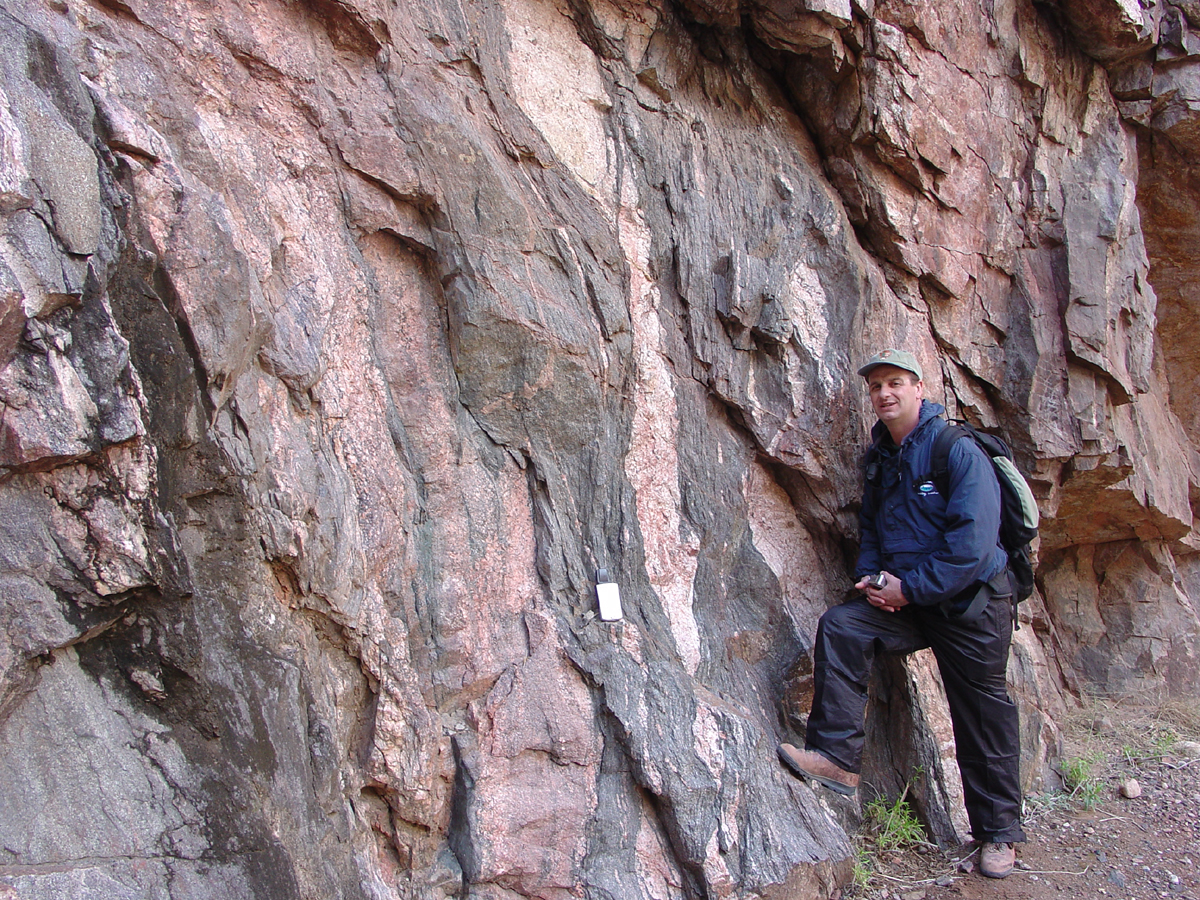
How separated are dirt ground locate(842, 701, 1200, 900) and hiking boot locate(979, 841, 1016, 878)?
0.05 metres

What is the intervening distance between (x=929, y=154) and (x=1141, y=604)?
16.9ft

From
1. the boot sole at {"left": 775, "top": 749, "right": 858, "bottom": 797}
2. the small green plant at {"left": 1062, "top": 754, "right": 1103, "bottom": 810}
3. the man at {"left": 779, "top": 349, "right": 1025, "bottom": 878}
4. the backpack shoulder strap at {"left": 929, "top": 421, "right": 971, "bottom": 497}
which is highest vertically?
the backpack shoulder strap at {"left": 929, "top": 421, "right": 971, "bottom": 497}

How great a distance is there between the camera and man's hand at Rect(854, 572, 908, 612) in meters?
4.39

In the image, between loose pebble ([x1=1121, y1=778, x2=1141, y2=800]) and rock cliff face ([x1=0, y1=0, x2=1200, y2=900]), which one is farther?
loose pebble ([x1=1121, y1=778, x2=1141, y2=800])

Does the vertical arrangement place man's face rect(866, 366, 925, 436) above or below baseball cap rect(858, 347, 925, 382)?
below

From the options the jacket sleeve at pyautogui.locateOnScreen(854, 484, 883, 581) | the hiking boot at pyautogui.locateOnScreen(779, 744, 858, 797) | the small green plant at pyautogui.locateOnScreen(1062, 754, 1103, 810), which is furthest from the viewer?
the small green plant at pyautogui.locateOnScreen(1062, 754, 1103, 810)

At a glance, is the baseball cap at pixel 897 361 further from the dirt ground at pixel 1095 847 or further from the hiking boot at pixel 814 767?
the dirt ground at pixel 1095 847

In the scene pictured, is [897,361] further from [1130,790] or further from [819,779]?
[1130,790]

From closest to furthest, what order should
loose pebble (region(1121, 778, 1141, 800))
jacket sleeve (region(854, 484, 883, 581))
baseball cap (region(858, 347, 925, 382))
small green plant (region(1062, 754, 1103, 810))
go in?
1. baseball cap (region(858, 347, 925, 382))
2. jacket sleeve (region(854, 484, 883, 581))
3. small green plant (region(1062, 754, 1103, 810))
4. loose pebble (region(1121, 778, 1141, 800))

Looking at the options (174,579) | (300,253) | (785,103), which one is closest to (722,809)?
(174,579)

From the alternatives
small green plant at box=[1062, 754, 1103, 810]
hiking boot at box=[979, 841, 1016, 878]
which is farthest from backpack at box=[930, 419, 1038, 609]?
small green plant at box=[1062, 754, 1103, 810]

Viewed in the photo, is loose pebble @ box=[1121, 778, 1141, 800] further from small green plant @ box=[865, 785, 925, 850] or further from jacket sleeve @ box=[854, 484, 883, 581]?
jacket sleeve @ box=[854, 484, 883, 581]

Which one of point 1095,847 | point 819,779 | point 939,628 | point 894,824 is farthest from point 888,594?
point 1095,847

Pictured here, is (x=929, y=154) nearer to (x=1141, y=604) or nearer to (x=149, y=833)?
(x=1141, y=604)
